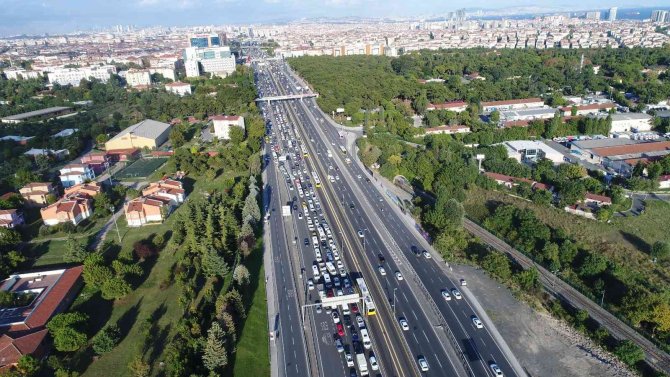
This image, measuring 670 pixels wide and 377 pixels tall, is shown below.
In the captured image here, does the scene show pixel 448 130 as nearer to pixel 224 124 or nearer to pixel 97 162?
pixel 224 124

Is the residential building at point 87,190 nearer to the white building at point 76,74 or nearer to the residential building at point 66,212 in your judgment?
the residential building at point 66,212

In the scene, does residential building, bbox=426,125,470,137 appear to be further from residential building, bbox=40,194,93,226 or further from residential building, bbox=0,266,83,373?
residential building, bbox=0,266,83,373

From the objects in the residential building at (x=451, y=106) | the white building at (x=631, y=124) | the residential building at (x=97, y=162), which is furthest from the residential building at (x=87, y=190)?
the white building at (x=631, y=124)

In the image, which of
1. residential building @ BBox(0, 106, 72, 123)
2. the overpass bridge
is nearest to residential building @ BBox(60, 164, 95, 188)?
residential building @ BBox(0, 106, 72, 123)

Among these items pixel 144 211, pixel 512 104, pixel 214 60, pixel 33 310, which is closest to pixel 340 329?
pixel 33 310

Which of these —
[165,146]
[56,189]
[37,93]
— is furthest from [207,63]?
[56,189]

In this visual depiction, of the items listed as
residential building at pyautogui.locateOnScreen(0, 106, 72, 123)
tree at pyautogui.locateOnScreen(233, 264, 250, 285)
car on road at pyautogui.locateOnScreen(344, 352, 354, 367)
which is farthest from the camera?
residential building at pyautogui.locateOnScreen(0, 106, 72, 123)
